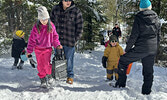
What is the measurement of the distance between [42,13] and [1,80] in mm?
2625

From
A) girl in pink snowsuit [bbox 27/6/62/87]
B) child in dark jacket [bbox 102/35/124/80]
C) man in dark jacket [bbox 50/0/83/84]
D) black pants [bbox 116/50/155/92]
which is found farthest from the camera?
child in dark jacket [bbox 102/35/124/80]

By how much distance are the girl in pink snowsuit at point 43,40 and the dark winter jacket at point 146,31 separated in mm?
1900

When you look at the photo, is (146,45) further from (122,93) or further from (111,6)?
(111,6)

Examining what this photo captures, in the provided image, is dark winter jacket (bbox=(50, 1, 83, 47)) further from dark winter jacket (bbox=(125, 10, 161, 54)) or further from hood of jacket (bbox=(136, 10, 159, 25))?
hood of jacket (bbox=(136, 10, 159, 25))

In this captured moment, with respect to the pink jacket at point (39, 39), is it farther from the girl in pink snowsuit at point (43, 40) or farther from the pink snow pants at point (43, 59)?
the pink snow pants at point (43, 59)

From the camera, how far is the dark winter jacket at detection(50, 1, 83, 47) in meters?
4.31

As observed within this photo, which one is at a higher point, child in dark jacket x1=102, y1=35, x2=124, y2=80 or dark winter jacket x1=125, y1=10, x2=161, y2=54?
dark winter jacket x1=125, y1=10, x2=161, y2=54

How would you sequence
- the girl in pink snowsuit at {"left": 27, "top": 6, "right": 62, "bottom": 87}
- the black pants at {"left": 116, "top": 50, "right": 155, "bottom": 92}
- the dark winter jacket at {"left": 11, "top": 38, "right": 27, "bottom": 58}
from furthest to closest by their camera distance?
the dark winter jacket at {"left": 11, "top": 38, "right": 27, "bottom": 58}, the girl in pink snowsuit at {"left": 27, "top": 6, "right": 62, "bottom": 87}, the black pants at {"left": 116, "top": 50, "right": 155, "bottom": 92}

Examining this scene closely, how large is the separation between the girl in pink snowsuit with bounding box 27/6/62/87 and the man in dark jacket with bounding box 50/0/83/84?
50 cm

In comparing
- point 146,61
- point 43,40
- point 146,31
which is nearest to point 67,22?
point 43,40

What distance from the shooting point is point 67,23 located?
14.3ft

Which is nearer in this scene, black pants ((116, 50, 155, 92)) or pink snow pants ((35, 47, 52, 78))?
black pants ((116, 50, 155, 92))

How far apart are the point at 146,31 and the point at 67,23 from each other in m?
2.08

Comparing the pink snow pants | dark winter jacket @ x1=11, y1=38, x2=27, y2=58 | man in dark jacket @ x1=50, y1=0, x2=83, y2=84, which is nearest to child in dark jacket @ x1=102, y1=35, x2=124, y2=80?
man in dark jacket @ x1=50, y1=0, x2=83, y2=84
